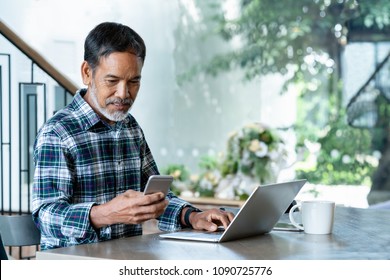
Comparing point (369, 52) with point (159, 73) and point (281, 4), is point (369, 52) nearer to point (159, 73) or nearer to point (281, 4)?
point (281, 4)

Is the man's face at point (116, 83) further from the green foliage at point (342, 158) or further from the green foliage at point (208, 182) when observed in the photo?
the green foliage at point (342, 158)

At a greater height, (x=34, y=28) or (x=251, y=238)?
(x=34, y=28)

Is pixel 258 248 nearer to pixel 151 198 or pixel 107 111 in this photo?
pixel 151 198

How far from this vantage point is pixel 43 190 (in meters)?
1.93

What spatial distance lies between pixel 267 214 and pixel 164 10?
13.4 feet

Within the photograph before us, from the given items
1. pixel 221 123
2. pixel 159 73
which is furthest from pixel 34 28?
pixel 221 123

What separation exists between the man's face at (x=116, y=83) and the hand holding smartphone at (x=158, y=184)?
351mm

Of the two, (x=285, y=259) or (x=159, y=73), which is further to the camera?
(x=159, y=73)

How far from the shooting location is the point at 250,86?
5641mm

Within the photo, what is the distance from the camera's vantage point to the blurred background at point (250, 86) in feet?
16.6

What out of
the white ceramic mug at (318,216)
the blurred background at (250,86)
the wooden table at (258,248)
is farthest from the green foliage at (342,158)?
the white ceramic mug at (318,216)

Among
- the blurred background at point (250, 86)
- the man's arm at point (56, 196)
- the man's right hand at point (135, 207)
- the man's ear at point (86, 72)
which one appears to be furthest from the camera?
the blurred background at point (250, 86)

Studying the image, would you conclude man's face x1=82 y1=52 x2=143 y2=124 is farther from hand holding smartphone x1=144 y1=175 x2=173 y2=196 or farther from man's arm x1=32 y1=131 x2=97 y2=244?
hand holding smartphone x1=144 y1=175 x2=173 y2=196

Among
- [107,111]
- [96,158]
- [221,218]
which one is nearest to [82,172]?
[96,158]
